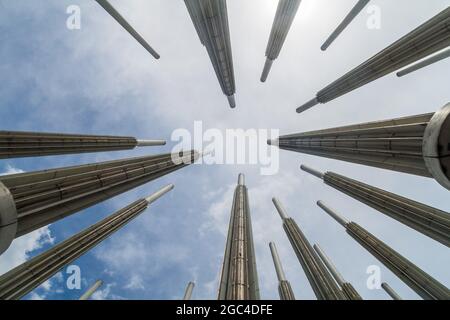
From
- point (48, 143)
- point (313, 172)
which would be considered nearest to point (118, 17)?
point (48, 143)

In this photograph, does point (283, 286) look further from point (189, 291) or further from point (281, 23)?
point (281, 23)

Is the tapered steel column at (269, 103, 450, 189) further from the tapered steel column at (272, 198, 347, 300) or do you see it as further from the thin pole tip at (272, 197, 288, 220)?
the thin pole tip at (272, 197, 288, 220)

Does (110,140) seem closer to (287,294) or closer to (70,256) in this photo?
(70,256)

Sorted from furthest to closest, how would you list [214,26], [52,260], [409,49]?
[214,26] → [52,260] → [409,49]

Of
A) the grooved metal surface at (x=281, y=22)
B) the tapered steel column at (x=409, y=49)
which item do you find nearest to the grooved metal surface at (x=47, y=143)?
the grooved metal surface at (x=281, y=22)

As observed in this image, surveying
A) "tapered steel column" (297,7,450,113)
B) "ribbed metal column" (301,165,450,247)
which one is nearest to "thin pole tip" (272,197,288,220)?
"ribbed metal column" (301,165,450,247)
